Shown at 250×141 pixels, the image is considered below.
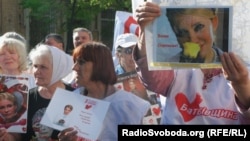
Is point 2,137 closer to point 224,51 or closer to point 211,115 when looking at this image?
point 211,115

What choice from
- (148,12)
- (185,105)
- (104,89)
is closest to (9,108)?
(104,89)

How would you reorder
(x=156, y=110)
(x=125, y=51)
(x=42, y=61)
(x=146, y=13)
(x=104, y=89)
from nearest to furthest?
(x=146, y=13) → (x=104, y=89) → (x=42, y=61) → (x=156, y=110) → (x=125, y=51)

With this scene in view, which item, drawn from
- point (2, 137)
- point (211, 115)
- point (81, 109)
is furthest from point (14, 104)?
point (211, 115)

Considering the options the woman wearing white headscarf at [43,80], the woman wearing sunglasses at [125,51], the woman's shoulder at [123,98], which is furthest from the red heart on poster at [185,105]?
the woman wearing sunglasses at [125,51]

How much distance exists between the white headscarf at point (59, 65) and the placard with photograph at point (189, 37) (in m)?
0.84

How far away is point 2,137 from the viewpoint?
2869 millimetres

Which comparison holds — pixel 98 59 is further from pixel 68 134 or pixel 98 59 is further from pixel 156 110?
pixel 156 110

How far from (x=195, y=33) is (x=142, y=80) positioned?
1.22 feet

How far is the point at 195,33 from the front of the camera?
88.7 inches

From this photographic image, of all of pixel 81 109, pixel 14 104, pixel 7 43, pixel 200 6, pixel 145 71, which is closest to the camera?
pixel 200 6

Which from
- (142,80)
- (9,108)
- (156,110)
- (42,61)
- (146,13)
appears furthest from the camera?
(156,110)

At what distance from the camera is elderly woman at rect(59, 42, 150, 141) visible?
2697 mm

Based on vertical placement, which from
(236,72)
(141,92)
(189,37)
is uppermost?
(189,37)

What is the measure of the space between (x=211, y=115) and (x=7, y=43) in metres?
1.27
